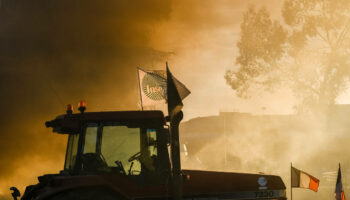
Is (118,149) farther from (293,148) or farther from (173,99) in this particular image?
(293,148)

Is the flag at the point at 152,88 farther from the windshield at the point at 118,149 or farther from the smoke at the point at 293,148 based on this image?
the smoke at the point at 293,148

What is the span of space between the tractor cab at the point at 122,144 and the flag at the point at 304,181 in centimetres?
572

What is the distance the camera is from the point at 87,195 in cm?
714

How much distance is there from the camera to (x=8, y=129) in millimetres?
20797

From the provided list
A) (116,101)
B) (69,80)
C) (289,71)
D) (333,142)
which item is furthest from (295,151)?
(69,80)

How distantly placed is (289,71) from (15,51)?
55.7ft

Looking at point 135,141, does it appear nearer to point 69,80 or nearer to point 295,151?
point 69,80

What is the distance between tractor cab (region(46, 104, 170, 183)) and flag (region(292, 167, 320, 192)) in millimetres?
5723

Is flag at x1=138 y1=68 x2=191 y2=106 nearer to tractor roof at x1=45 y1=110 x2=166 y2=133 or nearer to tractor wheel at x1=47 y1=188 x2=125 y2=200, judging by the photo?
tractor roof at x1=45 y1=110 x2=166 y2=133

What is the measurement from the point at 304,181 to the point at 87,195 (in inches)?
269

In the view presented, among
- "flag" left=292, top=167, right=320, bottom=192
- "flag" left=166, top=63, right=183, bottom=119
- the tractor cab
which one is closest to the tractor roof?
the tractor cab

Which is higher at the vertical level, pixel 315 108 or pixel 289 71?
Answer: pixel 289 71

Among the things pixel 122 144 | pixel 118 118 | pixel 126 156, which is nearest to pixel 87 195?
pixel 126 156

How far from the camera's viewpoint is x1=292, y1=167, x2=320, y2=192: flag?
496 inches
